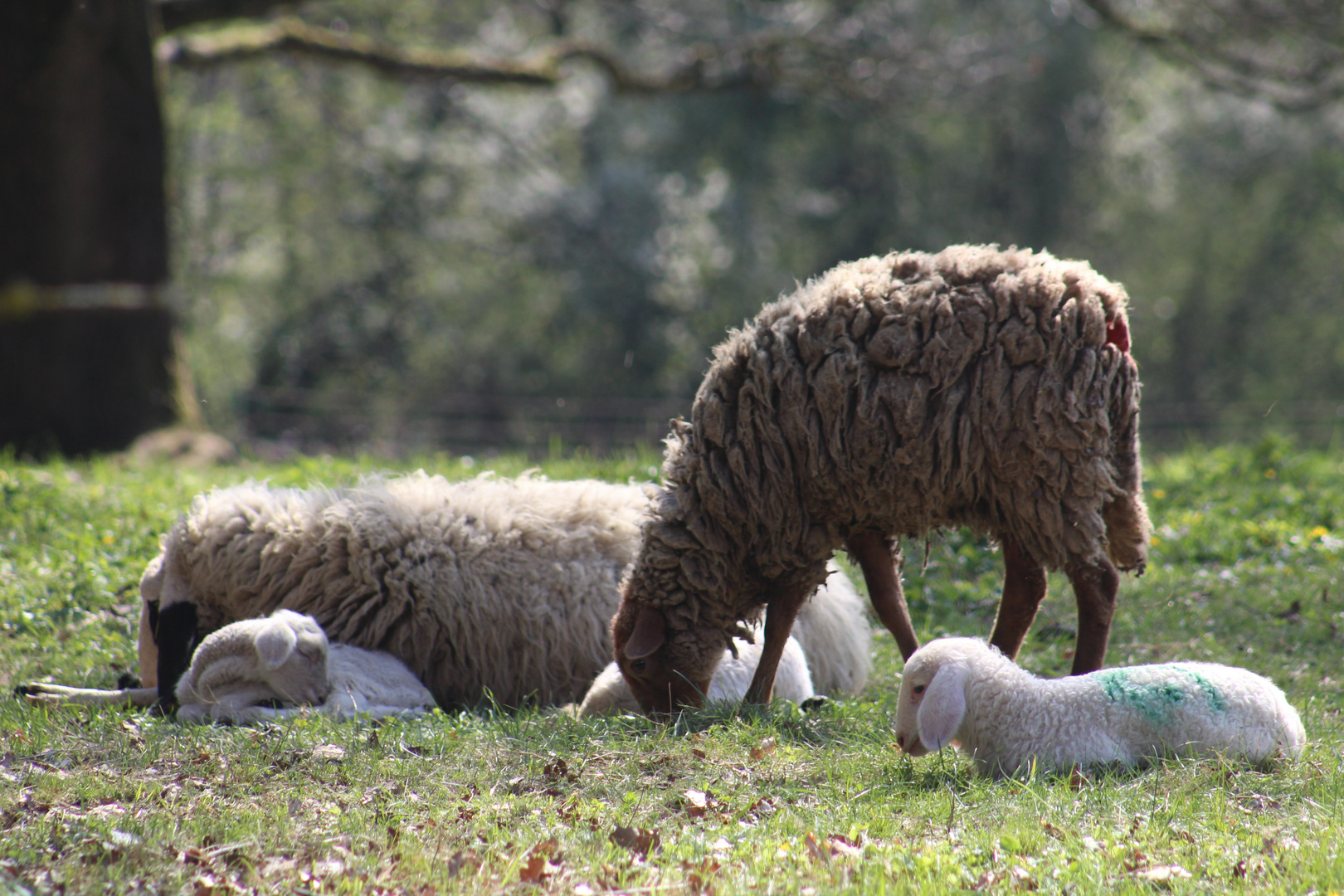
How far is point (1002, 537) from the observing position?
4.27 meters

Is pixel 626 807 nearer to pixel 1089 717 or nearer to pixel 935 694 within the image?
pixel 935 694

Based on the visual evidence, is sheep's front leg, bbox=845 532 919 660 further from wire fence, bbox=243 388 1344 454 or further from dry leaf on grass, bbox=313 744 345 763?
wire fence, bbox=243 388 1344 454

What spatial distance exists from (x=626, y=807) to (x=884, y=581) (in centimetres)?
171

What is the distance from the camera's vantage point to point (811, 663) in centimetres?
509

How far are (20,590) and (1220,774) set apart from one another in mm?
5296

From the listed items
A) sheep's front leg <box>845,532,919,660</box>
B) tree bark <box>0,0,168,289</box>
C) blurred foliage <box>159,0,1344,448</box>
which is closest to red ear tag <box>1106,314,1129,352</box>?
sheep's front leg <box>845,532,919,660</box>

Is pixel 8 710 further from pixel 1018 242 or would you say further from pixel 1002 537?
pixel 1018 242

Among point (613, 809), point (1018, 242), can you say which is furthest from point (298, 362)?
point (613, 809)

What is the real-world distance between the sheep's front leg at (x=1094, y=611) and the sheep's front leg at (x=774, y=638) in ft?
3.35

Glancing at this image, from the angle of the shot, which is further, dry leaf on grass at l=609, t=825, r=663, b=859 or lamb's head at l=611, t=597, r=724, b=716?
lamb's head at l=611, t=597, r=724, b=716

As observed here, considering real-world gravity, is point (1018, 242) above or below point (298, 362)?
above

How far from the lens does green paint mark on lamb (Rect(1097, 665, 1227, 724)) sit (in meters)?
3.51

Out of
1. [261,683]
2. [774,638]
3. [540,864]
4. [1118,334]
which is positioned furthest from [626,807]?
[1118,334]

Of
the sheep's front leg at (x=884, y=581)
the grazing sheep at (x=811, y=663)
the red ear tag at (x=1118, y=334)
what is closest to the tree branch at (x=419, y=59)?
the grazing sheep at (x=811, y=663)
